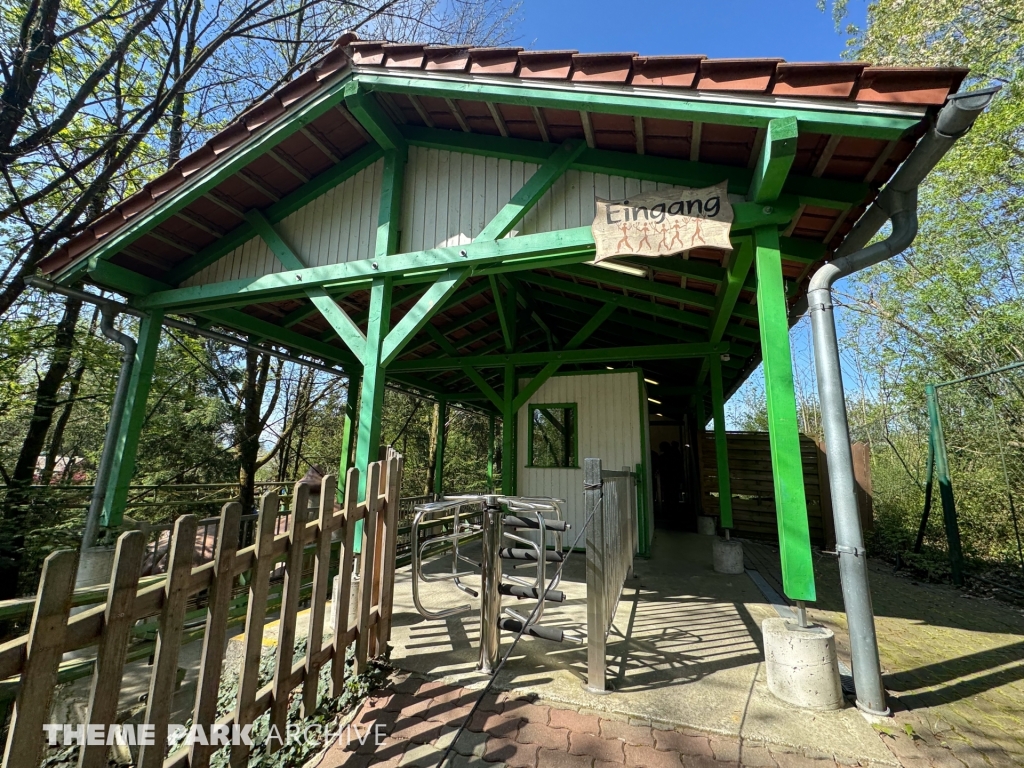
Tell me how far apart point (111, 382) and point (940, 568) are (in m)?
13.2

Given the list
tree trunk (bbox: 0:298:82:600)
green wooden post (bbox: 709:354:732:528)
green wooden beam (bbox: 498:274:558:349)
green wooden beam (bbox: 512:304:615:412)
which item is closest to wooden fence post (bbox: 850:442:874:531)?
green wooden post (bbox: 709:354:732:528)

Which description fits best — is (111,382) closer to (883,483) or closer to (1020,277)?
(883,483)

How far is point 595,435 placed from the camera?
6.50 m

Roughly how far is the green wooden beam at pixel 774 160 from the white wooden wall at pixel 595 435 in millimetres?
3869

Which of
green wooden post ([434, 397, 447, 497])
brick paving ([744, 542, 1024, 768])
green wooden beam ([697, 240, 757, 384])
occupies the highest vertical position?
green wooden beam ([697, 240, 757, 384])

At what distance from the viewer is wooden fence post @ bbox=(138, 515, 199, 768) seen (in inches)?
51.3

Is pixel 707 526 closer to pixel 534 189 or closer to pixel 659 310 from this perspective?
pixel 659 310

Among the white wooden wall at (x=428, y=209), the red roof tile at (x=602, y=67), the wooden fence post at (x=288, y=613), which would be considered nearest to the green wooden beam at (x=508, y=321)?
the white wooden wall at (x=428, y=209)

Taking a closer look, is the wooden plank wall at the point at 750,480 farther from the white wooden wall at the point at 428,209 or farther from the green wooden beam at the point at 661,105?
the green wooden beam at the point at 661,105

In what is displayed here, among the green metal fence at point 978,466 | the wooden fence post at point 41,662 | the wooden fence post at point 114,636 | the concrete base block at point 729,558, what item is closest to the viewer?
the wooden fence post at point 41,662

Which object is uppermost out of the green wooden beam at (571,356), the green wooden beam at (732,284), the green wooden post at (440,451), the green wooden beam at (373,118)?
the green wooden beam at (373,118)

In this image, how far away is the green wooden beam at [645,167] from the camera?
271cm

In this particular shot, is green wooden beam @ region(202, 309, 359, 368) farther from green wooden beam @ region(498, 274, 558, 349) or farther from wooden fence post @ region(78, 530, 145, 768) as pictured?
wooden fence post @ region(78, 530, 145, 768)

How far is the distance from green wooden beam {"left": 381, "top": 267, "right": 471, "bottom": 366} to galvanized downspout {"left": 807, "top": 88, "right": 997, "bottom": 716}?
96.5 inches
